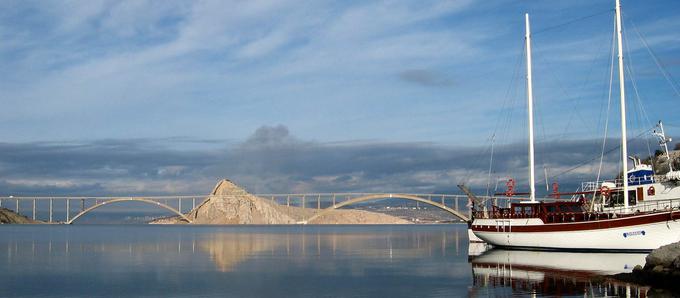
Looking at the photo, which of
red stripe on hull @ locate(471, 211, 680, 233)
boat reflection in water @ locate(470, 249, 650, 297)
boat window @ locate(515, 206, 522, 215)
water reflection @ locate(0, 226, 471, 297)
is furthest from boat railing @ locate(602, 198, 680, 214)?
water reflection @ locate(0, 226, 471, 297)

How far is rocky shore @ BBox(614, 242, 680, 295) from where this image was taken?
31073mm

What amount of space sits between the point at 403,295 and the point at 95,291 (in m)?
13.6

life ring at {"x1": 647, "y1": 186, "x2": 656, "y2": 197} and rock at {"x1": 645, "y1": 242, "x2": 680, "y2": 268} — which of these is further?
life ring at {"x1": 647, "y1": 186, "x2": 656, "y2": 197}

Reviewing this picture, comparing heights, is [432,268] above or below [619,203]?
below

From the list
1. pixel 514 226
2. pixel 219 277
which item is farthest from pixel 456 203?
pixel 219 277

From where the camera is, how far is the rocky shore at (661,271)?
102 ft

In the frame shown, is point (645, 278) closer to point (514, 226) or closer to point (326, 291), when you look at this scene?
point (326, 291)

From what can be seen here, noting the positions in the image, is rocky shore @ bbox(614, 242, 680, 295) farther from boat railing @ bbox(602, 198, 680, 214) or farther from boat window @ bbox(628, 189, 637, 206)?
boat window @ bbox(628, 189, 637, 206)

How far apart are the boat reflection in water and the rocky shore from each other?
849 mm

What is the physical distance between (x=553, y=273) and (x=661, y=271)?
22.0 feet

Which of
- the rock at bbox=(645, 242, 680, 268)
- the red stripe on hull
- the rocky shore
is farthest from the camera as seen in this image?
the red stripe on hull

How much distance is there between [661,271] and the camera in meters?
32.0

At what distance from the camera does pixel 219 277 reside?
39.4m

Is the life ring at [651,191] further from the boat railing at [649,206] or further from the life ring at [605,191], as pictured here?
the life ring at [605,191]
